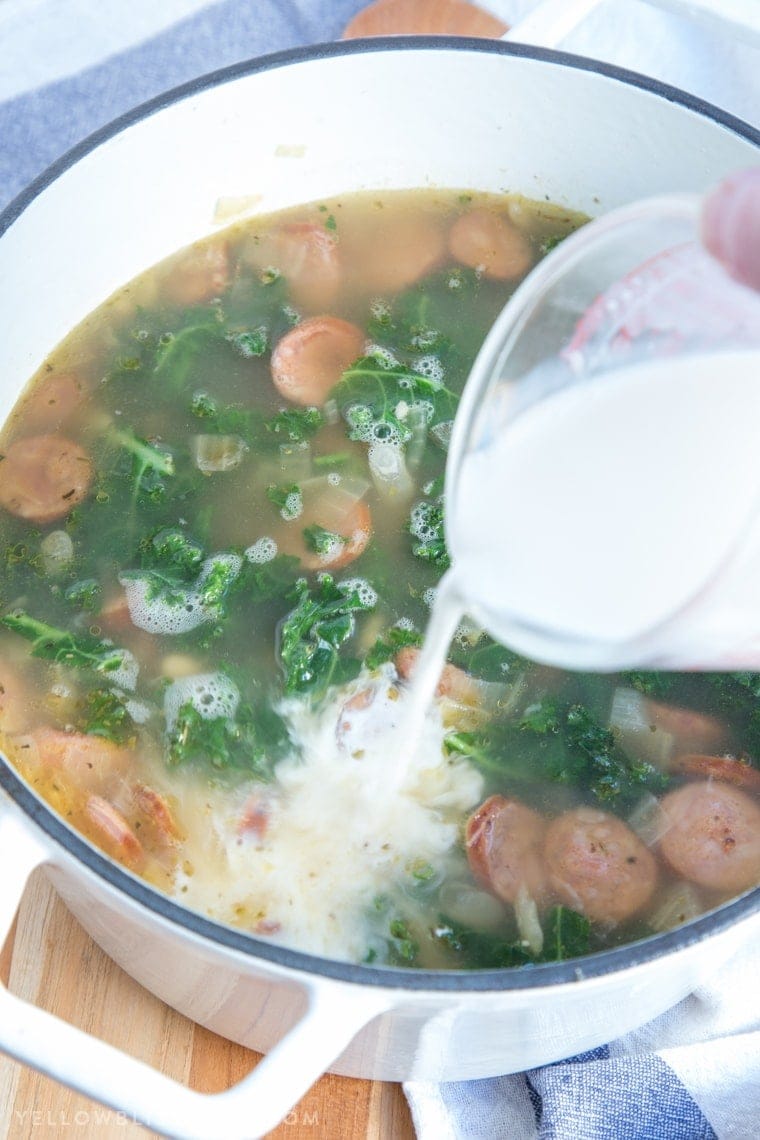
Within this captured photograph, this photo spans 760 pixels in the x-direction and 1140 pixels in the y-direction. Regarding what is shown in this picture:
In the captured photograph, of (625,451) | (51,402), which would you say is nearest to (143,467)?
(51,402)

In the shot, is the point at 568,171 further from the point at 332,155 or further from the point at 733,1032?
the point at 733,1032

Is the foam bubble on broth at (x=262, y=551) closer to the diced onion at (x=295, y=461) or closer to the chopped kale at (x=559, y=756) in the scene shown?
the diced onion at (x=295, y=461)

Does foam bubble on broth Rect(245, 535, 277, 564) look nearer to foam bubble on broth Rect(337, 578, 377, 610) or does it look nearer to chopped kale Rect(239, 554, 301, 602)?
chopped kale Rect(239, 554, 301, 602)

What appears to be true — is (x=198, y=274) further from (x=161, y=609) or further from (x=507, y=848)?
(x=507, y=848)

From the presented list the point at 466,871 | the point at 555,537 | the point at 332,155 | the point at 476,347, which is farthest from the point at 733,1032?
the point at 332,155

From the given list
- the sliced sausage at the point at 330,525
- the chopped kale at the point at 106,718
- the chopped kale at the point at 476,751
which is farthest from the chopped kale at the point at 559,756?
the chopped kale at the point at 106,718

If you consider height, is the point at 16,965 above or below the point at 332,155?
below

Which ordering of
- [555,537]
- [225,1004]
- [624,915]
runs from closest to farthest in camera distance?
[555,537] → [225,1004] → [624,915]

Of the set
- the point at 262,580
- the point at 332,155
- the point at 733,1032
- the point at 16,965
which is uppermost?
the point at 332,155
